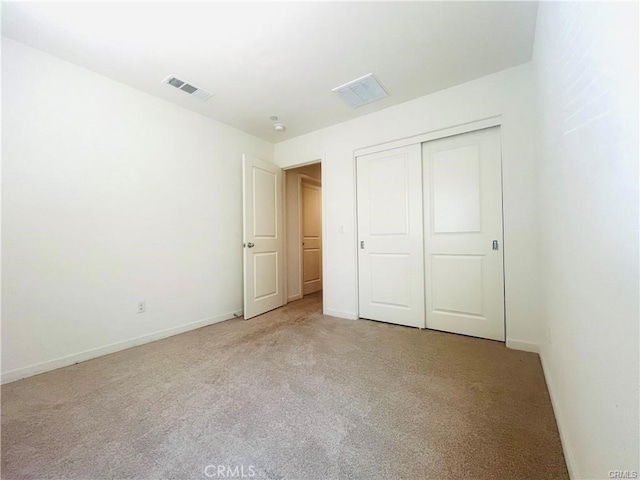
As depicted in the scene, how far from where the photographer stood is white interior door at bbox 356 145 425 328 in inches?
108

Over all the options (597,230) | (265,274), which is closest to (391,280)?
(265,274)

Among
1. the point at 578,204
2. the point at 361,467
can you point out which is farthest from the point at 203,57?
the point at 361,467

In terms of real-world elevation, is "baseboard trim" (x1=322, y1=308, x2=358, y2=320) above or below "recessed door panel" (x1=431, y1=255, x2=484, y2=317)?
below

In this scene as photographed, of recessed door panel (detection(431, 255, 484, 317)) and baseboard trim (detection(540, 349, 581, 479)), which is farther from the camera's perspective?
recessed door panel (detection(431, 255, 484, 317))

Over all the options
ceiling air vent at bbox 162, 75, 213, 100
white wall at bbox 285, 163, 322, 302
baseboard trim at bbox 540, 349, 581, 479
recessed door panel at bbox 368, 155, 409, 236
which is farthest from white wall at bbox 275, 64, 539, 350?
ceiling air vent at bbox 162, 75, 213, 100

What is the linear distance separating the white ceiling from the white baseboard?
2.40 meters

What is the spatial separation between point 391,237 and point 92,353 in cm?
303

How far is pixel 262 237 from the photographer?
11.5ft

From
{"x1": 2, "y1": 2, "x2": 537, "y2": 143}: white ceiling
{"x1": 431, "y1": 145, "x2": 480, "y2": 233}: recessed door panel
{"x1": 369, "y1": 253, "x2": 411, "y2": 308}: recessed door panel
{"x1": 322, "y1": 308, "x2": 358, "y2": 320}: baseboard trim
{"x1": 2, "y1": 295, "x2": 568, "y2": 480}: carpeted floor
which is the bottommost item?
{"x1": 2, "y1": 295, "x2": 568, "y2": 480}: carpeted floor

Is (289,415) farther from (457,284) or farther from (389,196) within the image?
(389,196)

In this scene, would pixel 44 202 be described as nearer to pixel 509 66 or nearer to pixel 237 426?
pixel 237 426

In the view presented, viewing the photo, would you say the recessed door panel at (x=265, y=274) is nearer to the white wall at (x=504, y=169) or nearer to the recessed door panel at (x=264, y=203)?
the recessed door panel at (x=264, y=203)

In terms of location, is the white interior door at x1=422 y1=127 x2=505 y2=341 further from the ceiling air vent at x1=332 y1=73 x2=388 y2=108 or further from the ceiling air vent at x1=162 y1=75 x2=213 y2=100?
the ceiling air vent at x1=162 y1=75 x2=213 y2=100

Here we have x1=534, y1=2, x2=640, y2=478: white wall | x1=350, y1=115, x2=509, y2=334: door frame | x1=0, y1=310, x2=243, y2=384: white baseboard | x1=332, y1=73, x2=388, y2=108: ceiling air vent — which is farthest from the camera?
x1=332, y1=73, x2=388, y2=108: ceiling air vent
